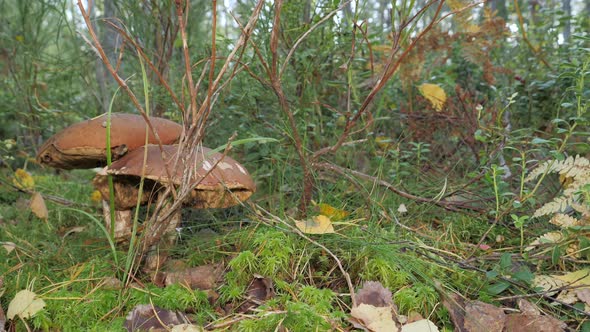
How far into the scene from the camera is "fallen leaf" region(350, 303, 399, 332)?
1.53 meters

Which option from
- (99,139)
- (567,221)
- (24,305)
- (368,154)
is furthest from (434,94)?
(24,305)

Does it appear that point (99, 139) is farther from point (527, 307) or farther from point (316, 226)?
point (527, 307)

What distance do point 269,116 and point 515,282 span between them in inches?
70.9

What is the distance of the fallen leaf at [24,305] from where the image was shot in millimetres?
1685

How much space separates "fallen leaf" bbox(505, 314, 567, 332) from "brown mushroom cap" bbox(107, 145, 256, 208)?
116 centimetres

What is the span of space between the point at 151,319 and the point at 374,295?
82 centimetres

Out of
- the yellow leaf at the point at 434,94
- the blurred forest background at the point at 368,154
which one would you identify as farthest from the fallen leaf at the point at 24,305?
the yellow leaf at the point at 434,94

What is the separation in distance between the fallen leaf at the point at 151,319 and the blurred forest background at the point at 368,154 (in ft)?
0.26

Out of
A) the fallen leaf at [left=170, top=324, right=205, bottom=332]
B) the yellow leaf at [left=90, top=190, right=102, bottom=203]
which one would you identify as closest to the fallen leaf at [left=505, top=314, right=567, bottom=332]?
the fallen leaf at [left=170, top=324, right=205, bottom=332]

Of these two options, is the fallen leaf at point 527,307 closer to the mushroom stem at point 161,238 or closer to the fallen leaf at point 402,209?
the fallen leaf at point 402,209

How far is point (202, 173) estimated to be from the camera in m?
1.85

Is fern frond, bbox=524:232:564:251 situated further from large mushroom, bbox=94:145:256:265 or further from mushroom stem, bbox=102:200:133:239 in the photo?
mushroom stem, bbox=102:200:133:239

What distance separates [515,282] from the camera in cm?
173

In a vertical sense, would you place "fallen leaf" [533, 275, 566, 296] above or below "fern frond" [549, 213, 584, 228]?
below
